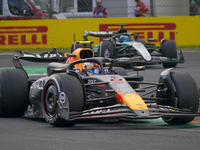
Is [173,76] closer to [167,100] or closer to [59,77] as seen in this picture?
[167,100]

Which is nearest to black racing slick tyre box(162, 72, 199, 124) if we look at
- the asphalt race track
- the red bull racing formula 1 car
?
the red bull racing formula 1 car

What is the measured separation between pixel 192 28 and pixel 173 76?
1465cm

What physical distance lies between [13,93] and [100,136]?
227 cm

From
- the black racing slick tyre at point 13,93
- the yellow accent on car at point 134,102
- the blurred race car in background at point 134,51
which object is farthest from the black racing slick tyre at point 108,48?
the yellow accent on car at point 134,102

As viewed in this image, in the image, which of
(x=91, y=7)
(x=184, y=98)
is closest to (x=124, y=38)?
(x=91, y=7)

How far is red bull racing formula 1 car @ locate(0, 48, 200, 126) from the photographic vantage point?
6.51 meters

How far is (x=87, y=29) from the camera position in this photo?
21.3 metres

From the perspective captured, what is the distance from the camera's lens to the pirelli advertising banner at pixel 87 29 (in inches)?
823

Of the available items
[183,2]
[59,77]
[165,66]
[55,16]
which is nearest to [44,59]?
[59,77]

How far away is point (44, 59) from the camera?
962 centimetres

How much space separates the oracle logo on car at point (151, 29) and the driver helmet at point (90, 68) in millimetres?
12928

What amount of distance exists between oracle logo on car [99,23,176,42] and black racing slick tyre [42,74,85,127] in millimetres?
14562

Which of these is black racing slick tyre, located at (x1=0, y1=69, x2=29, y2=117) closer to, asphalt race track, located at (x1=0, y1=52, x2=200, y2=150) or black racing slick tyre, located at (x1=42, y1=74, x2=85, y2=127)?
asphalt race track, located at (x1=0, y1=52, x2=200, y2=150)

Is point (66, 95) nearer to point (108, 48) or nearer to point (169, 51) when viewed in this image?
point (108, 48)
